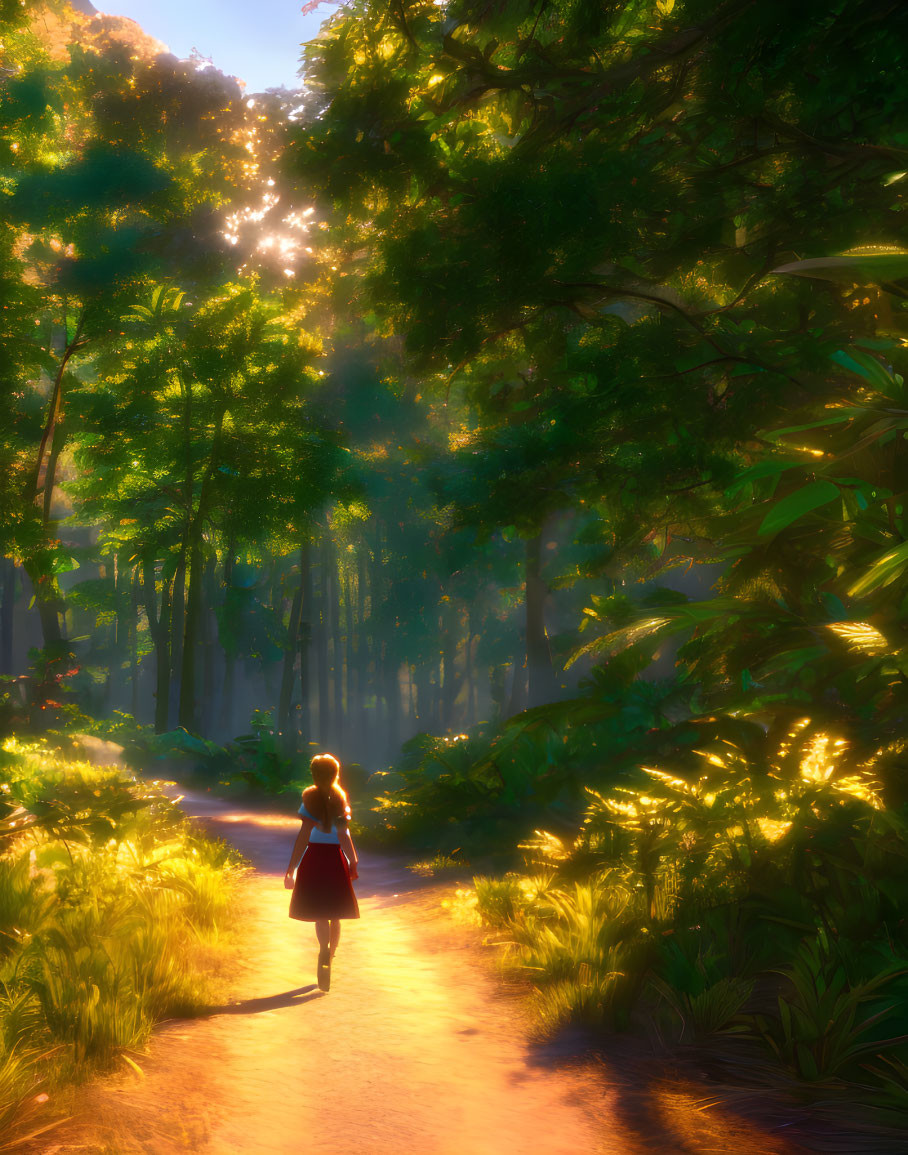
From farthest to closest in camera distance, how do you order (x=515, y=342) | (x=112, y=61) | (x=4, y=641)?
(x=4, y=641)
(x=112, y=61)
(x=515, y=342)

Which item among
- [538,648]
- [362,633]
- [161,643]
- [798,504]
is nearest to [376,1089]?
[798,504]

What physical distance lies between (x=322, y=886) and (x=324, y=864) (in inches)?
6.1

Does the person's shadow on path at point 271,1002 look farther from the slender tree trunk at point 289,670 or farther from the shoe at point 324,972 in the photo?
the slender tree trunk at point 289,670

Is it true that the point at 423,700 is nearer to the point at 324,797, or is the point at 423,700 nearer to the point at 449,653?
the point at 449,653

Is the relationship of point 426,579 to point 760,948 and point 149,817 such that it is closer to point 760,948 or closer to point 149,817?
point 149,817

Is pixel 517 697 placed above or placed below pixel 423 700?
below

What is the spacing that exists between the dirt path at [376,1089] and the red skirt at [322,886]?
530 mm

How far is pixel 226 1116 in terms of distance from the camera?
3934 millimetres

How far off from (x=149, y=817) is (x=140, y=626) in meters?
45.6

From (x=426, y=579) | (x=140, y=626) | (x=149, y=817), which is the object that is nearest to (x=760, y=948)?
(x=149, y=817)

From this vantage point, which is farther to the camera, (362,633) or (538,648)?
(362,633)

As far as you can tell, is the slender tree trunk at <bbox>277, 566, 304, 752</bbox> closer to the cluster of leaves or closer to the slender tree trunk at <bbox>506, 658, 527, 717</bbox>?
the slender tree trunk at <bbox>506, 658, 527, 717</bbox>

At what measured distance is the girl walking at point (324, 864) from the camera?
6.22 meters

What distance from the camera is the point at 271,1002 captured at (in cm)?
577
